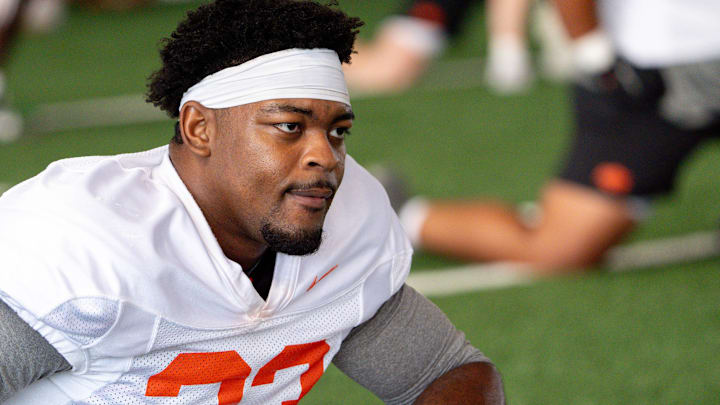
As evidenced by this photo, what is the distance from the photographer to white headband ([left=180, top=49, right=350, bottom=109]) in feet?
5.24

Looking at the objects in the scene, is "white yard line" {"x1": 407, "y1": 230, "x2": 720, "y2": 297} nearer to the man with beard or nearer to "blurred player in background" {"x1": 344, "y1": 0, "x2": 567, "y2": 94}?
the man with beard

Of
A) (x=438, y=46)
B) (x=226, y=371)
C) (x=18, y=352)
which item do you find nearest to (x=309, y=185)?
(x=226, y=371)

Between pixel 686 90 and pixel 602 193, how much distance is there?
398mm

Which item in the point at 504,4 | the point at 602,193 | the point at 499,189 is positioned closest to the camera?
the point at 602,193

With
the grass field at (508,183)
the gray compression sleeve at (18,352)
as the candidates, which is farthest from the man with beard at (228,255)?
the grass field at (508,183)

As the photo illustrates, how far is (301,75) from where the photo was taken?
1.61 m

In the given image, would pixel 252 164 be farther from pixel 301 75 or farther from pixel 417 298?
pixel 417 298

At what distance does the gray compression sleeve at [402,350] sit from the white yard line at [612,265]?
134 cm

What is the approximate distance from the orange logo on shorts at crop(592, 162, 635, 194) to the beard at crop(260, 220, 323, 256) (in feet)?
5.93

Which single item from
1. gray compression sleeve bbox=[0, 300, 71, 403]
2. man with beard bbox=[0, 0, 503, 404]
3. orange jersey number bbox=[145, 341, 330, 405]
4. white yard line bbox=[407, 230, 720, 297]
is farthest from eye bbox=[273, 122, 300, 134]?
white yard line bbox=[407, 230, 720, 297]

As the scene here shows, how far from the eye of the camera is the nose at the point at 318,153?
5.24 feet

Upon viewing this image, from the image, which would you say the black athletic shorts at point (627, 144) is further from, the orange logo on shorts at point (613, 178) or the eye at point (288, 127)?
the eye at point (288, 127)

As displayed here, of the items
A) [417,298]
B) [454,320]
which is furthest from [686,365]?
[417,298]

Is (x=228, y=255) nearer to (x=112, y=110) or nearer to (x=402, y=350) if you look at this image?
(x=402, y=350)
